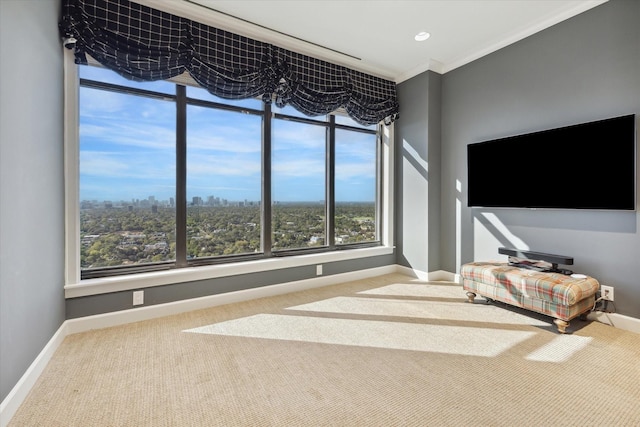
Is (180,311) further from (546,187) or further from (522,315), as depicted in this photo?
(546,187)

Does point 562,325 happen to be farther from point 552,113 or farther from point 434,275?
point 552,113

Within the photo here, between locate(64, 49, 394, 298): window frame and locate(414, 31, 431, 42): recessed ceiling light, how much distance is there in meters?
1.24

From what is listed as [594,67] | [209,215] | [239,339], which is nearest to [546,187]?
[594,67]

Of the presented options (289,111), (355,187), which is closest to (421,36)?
(289,111)

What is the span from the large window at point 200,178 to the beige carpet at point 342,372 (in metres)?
0.75

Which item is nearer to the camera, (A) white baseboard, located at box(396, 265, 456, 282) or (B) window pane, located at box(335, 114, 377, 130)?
(A) white baseboard, located at box(396, 265, 456, 282)

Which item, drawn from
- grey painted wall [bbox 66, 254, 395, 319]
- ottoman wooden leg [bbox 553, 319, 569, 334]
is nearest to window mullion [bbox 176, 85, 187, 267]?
grey painted wall [bbox 66, 254, 395, 319]

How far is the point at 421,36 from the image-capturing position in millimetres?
3223

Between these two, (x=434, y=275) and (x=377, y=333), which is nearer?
(x=377, y=333)

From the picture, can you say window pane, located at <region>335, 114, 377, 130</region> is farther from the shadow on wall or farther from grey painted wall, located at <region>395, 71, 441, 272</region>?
the shadow on wall

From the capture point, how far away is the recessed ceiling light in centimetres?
317

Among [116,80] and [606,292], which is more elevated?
A: [116,80]

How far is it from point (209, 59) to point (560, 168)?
354cm

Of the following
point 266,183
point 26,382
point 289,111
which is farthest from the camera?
point 289,111
